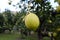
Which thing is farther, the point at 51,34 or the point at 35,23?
the point at 51,34

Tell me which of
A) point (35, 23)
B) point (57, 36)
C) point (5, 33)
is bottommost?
point (5, 33)

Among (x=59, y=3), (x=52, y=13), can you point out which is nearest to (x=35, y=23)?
(x=59, y=3)

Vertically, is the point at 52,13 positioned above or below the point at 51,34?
above

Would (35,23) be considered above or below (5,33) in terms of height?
above

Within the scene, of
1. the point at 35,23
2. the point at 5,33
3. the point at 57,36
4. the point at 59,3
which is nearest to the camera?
the point at 35,23

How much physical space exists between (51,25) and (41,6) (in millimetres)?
123

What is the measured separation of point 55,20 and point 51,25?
4 centimetres

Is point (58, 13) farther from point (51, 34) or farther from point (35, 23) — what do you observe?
point (35, 23)

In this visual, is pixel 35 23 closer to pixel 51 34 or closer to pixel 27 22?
pixel 27 22

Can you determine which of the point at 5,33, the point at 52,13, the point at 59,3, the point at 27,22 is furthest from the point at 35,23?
the point at 5,33

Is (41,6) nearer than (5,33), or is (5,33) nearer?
(41,6)

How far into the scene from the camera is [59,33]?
0.97 metres

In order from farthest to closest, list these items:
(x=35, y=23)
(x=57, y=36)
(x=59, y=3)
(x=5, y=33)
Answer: (x=5, y=33), (x=57, y=36), (x=59, y=3), (x=35, y=23)

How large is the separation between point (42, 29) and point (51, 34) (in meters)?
0.07
